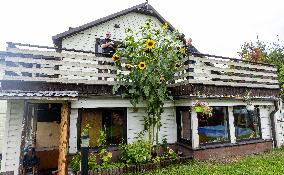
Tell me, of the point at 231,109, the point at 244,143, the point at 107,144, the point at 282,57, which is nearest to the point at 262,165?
the point at 244,143

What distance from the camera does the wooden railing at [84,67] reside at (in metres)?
9.45

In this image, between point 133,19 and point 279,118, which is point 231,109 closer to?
point 279,118

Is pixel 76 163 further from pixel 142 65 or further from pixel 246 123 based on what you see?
pixel 246 123

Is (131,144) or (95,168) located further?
(131,144)

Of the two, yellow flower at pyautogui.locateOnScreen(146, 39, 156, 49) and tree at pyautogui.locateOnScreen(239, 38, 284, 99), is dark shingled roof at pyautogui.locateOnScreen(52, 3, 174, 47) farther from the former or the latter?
tree at pyautogui.locateOnScreen(239, 38, 284, 99)

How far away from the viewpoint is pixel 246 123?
13523mm

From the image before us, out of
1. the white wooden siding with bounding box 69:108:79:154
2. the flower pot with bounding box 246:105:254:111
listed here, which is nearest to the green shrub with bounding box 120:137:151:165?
the white wooden siding with bounding box 69:108:79:154

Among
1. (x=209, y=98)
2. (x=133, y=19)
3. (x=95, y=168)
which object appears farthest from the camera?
(x=133, y=19)

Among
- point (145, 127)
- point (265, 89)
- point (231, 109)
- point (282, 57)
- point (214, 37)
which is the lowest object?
point (145, 127)

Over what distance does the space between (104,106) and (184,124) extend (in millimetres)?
4046

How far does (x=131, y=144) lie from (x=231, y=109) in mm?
5663

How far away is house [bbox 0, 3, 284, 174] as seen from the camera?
9.31 meters

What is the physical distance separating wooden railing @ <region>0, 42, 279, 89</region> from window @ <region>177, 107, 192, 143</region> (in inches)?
57.9

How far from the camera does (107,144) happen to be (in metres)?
11.2
